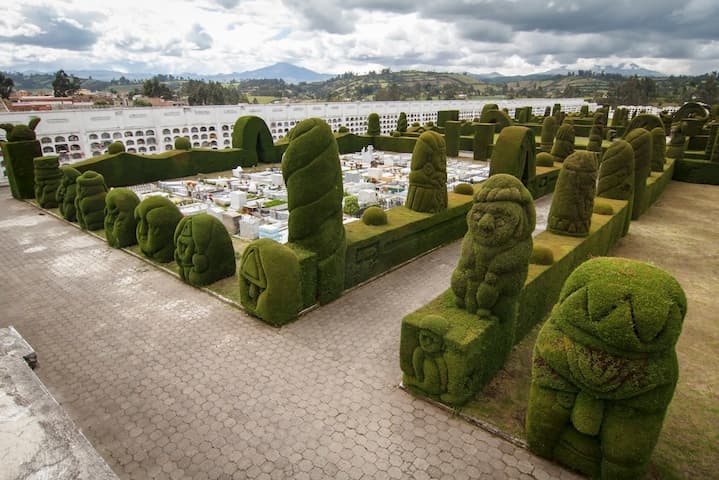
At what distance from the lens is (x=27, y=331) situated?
10.6m

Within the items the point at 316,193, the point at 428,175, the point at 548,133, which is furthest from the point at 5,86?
the point at 316,193

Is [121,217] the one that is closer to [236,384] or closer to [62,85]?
[236,384]

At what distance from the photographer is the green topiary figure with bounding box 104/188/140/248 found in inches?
615

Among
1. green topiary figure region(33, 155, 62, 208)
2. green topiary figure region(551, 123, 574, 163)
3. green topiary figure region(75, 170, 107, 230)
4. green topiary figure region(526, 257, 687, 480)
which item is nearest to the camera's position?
green topiary figure region(526, 257, 687, 480)

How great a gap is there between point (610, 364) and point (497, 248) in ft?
9.12

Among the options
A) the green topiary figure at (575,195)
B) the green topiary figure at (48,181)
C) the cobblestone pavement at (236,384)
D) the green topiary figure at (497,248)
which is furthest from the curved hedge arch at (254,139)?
the green topiary figure at (497,248)

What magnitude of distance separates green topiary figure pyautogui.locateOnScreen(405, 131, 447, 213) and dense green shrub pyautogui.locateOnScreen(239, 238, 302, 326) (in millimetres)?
5904

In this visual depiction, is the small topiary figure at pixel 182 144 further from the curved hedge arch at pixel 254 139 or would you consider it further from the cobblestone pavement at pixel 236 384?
the cobblestone pavement at pixel 236 384

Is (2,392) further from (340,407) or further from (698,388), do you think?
(698,388)

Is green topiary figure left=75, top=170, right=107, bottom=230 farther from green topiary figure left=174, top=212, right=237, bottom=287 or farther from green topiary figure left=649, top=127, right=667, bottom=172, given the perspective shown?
green topiary figure left=649, top=127, right=667, bottom=172

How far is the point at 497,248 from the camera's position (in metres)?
7.67

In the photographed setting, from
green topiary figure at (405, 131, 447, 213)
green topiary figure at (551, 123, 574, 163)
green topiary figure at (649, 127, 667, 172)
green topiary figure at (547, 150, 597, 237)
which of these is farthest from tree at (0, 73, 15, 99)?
green topiary figure at (649, 127, 667, 172)

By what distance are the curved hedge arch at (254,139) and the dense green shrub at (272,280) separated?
22325 mm

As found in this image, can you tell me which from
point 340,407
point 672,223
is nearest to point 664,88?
point 672,223
